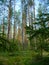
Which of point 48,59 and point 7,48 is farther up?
point 7,48

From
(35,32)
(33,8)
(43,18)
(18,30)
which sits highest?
(33,8)

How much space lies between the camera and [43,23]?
5.25 m

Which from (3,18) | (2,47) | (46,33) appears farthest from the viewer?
(3,18)

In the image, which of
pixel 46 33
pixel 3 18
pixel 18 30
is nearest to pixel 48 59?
pixel 46 33

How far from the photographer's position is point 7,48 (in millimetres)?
4227

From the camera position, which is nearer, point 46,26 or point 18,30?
point 46,26

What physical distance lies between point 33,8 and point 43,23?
3077cm

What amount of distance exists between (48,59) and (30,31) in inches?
43.5

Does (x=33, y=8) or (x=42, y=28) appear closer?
(x=42, y=28)

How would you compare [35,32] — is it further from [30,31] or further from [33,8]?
[33,8]

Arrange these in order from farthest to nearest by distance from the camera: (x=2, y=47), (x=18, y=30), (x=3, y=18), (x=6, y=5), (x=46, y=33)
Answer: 1. (x=18, y=30)
2. (x=3, y=18)
3. (x=6, y=5)
4. (x=46, y=33)
5. (x=2, y=47)

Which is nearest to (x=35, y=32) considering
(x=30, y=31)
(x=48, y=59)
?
(x=30, y=31)

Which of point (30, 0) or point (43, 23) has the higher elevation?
point (30, 0)

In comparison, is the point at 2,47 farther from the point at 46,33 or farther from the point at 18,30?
the point at 18,30
